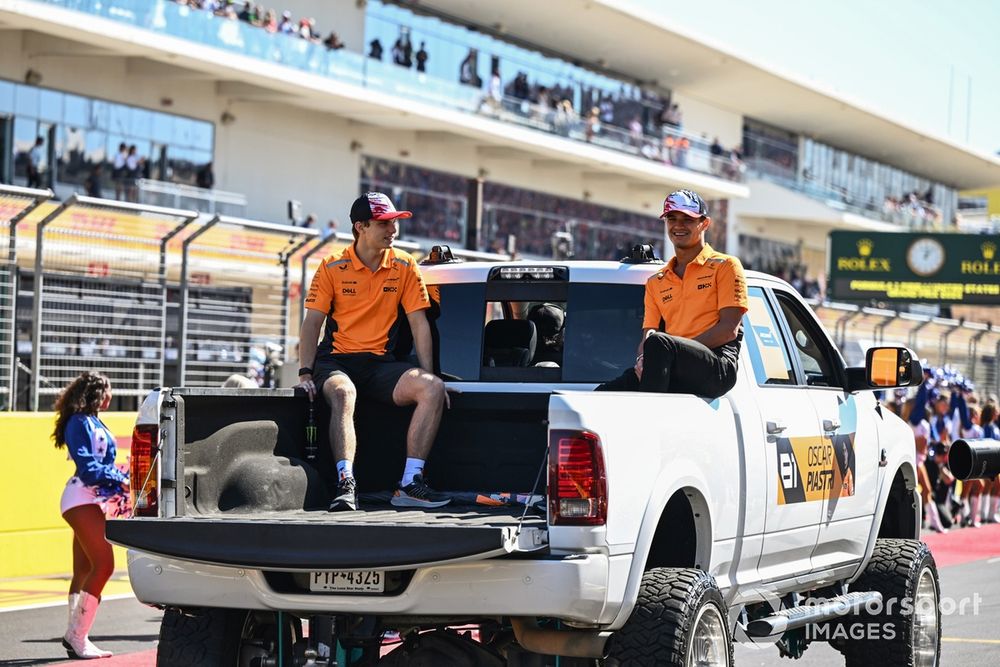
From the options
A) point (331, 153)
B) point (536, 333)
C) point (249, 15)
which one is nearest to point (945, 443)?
point (536, 333)

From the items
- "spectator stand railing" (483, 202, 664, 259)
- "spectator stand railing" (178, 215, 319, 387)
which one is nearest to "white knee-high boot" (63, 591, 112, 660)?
"spectator stand railing" (178, 215, 319, 387)

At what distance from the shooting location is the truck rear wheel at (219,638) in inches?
236

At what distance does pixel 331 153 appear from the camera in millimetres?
40188

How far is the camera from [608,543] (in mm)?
5406

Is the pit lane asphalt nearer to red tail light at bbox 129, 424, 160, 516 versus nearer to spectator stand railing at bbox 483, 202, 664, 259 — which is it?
red tail light at bbox 129, 424, 160, 516

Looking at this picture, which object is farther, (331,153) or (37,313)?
(331,153)

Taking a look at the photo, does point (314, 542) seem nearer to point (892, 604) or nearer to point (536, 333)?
point (536, 333)

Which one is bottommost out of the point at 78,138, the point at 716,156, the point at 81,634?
the point at 81,634

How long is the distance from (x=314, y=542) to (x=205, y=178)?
30785 mm

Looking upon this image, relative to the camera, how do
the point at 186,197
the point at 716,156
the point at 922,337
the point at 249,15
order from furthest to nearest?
the point at 716,156 → the point at 249,15 → the point at 186,197 → the point at 922,337

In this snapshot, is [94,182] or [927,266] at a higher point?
[94,182]

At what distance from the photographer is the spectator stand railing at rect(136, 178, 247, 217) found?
31.8 metres

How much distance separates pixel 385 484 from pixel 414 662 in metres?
1.29

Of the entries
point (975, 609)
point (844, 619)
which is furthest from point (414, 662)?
point (975, 609)
